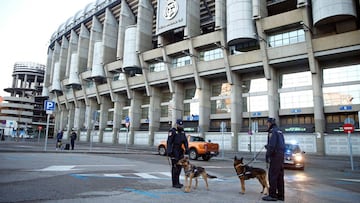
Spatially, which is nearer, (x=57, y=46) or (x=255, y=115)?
(x=255, y=115)

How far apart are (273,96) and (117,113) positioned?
30.9 metres

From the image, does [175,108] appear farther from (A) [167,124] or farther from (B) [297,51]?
(B) [297,51]

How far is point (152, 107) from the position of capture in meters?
43.9

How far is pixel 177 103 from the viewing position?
135ft

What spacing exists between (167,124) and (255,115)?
53.9 feet

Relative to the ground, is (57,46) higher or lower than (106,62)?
higher

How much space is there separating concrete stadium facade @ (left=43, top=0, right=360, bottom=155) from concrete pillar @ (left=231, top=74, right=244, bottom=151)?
0.46 feet

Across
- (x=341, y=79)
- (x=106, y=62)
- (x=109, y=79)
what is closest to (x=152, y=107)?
(x=109, y=79)

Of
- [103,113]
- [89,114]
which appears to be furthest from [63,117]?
[103,113]

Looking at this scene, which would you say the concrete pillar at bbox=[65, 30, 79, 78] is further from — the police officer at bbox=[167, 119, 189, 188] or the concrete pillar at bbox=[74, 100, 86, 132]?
the police officer at bbox=[167, 119, 189, 188]

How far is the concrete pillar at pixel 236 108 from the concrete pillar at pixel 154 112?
48.8 feet

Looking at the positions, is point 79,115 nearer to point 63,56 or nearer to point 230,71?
point 63,56

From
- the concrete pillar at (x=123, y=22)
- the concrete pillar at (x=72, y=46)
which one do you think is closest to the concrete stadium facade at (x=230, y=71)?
the concrete pillar at (x=123, y=22)

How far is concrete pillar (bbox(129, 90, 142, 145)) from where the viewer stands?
46156 mm
